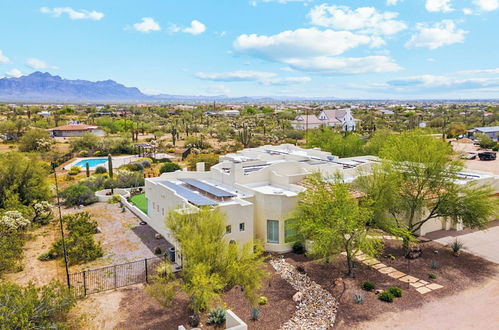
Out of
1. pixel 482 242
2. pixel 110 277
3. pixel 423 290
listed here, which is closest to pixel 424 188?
pixel 482 242

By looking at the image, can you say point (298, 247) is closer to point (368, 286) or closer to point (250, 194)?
point (250, 194)

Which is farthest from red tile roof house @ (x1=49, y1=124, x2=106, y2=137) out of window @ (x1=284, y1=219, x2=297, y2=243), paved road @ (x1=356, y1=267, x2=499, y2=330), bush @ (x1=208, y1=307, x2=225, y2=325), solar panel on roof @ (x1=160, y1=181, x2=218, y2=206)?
paved road @ (x1=356, y1=267, x2=499, y2=330)

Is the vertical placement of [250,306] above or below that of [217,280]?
below

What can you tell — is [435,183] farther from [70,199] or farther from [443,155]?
[70,199]

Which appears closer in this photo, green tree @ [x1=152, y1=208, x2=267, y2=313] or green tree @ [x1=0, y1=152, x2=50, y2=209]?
green tree @ [x1=152, y1=208, x2=267, y2=313]

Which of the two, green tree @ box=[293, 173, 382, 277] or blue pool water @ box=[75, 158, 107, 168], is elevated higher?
green tree @ box=[293, 173, 382, 277]

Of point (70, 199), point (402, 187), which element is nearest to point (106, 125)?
point (70, 199)

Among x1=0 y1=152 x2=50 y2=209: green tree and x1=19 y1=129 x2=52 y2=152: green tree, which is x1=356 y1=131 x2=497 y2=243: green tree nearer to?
x1=0 y1=152 x2=50 y2=209: green tree
